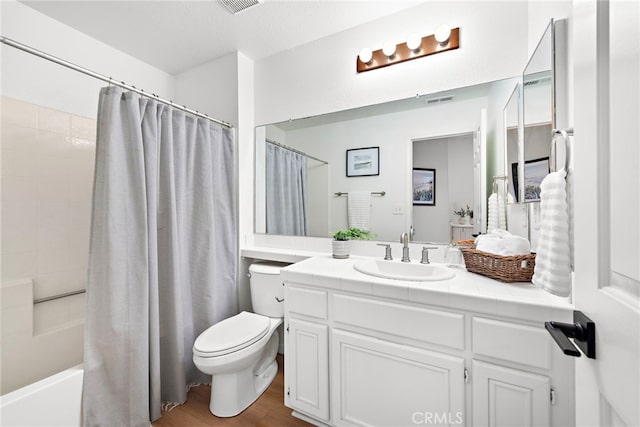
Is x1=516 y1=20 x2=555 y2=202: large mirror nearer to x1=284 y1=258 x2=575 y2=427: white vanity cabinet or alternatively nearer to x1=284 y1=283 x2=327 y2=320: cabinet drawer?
x1=284 y1=258 x2=575 y2=427: white vanity cabinet

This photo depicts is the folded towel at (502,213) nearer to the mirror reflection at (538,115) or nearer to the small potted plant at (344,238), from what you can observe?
the mirror reflection at (538,115)

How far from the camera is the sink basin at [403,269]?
1.38 meters

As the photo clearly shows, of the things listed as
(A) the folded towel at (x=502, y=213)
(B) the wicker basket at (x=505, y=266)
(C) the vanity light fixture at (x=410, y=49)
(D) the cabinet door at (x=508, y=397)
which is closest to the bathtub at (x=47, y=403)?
(D) the cabinet door at (x=508, y=397)

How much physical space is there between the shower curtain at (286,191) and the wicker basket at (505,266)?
1243 millimetres

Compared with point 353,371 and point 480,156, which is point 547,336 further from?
point 480,156

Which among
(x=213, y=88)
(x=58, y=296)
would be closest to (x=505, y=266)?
(x=213, y=88)

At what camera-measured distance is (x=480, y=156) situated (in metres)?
1.60

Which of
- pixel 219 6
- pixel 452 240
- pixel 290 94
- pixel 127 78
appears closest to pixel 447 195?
pixel 452 240

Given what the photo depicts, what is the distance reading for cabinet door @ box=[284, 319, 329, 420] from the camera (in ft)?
4.55

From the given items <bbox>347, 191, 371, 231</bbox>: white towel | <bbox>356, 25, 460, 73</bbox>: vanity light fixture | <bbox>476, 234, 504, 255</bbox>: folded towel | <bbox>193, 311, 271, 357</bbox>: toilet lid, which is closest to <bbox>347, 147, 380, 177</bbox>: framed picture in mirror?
<bbox>347, 191, 371, 231</bbox>: white towel

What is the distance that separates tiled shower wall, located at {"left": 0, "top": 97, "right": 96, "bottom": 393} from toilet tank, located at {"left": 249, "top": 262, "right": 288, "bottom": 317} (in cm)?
123

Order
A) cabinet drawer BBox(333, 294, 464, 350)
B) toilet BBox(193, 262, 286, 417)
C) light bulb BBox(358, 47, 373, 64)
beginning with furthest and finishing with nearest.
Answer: light bulb BBox(358, 47, 373, 64), toilet BBox(193, 262, 286, 417), cabinet drawer BBox(333, 294, 464, 350)

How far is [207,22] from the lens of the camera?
192 centimetres

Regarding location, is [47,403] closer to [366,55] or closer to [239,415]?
[239,415]
